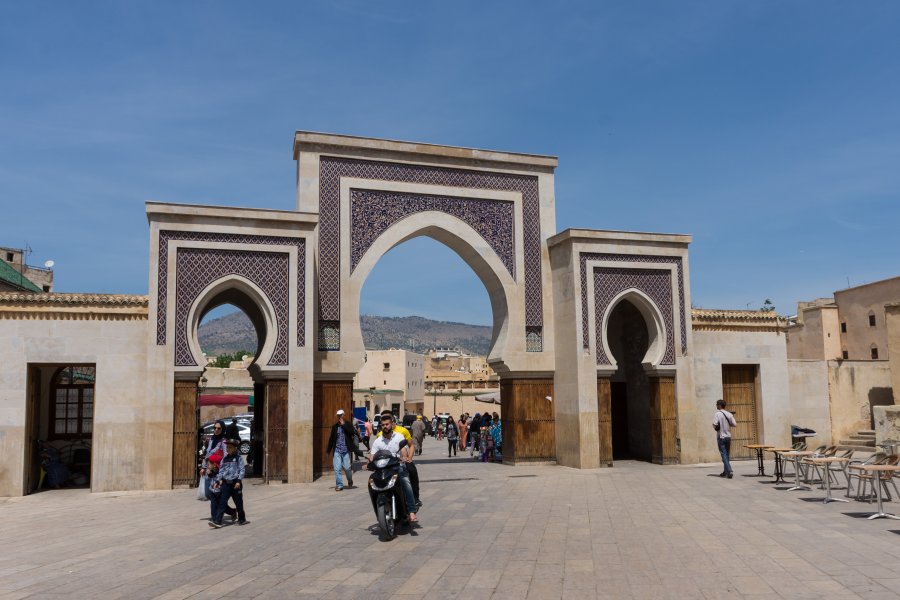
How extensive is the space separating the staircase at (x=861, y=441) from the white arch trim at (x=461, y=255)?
903 centimetres

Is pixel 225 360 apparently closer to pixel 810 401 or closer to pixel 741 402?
pixel 810 401

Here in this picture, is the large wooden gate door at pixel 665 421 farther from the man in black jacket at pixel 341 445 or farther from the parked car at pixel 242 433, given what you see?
the parked car at pixel 242 433

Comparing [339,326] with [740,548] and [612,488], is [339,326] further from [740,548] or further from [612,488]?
[740,548]

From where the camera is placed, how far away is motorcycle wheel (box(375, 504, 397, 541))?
24.2 feet

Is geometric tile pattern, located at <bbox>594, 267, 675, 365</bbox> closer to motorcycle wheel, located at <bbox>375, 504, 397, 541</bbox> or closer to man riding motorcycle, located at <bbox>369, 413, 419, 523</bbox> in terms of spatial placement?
man riding motorcycle, located at <bbox>369, 413, 419, 523</bbox>

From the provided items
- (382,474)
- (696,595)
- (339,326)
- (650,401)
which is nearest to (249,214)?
(339,326)

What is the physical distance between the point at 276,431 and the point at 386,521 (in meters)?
6.33

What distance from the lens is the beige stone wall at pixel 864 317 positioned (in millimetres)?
29031

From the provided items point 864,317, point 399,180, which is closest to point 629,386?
point 399,180

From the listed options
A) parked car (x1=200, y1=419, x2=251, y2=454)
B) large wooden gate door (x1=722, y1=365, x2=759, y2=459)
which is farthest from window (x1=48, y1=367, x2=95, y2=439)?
large wooden gate door (x1=722, y1=365, x2=759, y2=459)

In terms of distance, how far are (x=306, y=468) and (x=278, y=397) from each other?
53.2 inches

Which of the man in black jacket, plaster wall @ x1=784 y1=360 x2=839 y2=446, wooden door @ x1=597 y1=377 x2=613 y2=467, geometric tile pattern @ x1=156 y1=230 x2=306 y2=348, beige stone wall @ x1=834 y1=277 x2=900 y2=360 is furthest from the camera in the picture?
beige stone wall @ x1=834 y1=277 x2=900 y2=360

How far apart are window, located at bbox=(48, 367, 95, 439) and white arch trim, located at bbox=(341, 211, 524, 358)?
19.3 ft

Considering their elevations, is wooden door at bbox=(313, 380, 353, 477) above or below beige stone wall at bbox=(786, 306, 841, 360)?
below
